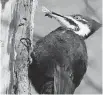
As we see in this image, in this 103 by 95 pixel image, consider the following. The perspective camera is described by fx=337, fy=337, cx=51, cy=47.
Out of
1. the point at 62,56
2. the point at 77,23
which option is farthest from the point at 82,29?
the point at 62,56

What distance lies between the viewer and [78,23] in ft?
4.29

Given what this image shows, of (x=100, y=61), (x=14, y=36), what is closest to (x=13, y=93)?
(x=14, y=36)

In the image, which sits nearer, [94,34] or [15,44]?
[94,34]


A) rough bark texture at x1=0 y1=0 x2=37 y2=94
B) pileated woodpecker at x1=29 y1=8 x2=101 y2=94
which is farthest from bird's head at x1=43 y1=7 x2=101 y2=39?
rough bark texture at x1=0 y1=0 x2=37 y2=94

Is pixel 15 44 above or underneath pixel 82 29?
underneath

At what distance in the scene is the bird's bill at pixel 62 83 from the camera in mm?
1226

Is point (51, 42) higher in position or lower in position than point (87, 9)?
lower

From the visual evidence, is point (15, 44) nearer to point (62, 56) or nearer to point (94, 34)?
point (62, 56)

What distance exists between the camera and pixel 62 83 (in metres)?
1.23

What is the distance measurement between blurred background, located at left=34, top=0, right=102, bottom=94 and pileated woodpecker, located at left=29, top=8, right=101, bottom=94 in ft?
0.06

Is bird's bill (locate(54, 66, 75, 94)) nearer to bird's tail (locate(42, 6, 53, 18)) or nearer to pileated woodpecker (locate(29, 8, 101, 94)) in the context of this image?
pileated woodpecker (locate(29, 8, 101, 94))

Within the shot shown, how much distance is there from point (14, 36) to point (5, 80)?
0.61 ft

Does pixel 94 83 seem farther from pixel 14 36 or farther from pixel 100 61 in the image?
pixel 14 36

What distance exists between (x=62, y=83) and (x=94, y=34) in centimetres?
22
